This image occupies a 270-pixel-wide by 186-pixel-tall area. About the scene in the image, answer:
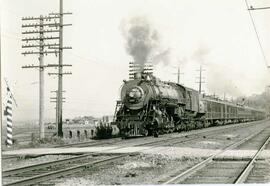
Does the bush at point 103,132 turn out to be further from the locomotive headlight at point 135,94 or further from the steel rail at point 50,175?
the steel rail at point 50,175

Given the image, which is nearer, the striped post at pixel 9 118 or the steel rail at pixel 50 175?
the steel rail at pixel 50 175

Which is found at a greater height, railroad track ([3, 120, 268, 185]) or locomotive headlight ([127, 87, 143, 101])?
locomotive headlight ([127, 87, 143, 101])

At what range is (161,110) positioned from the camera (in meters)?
17.8

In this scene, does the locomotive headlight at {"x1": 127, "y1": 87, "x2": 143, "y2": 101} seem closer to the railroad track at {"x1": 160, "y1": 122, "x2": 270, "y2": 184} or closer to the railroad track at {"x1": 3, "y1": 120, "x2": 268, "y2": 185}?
the railroad track at {"x1": 3, "y1": 120, "x2": 268, "y2": 185}

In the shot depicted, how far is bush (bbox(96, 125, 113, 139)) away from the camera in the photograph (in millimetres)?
19078

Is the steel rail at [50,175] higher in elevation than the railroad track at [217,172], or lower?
higher

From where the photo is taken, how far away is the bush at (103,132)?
1908 cm

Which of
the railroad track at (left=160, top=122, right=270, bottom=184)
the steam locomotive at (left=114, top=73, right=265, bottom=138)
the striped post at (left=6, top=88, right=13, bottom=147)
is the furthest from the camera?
the steam locomotive at (left=114, top=73, right=265, bottom=138)

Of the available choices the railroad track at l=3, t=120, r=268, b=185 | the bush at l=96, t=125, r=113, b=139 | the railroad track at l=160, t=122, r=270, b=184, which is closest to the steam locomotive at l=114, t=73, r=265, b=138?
the bush at l=96, t=125, r=113, b=139

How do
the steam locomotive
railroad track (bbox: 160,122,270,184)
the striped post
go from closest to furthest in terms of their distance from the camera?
railroad track (bbox: 160,122,270,184) < the striped post < the steam locomotive

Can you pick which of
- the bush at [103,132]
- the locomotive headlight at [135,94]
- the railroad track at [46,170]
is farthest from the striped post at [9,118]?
the bush at [103,132]

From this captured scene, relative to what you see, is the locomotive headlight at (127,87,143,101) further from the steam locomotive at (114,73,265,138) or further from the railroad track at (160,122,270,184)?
the railroad track at (160,122,270,184)

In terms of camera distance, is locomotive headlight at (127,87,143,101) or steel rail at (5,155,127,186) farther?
locomotive headlight at (127,87,143,101)

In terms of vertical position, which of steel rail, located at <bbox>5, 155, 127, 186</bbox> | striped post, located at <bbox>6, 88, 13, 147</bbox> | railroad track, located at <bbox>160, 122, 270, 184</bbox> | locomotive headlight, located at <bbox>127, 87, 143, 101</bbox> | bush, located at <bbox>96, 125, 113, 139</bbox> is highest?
locomotive headlight, located at <bbox>127, 87, 143, 101</bbox>
